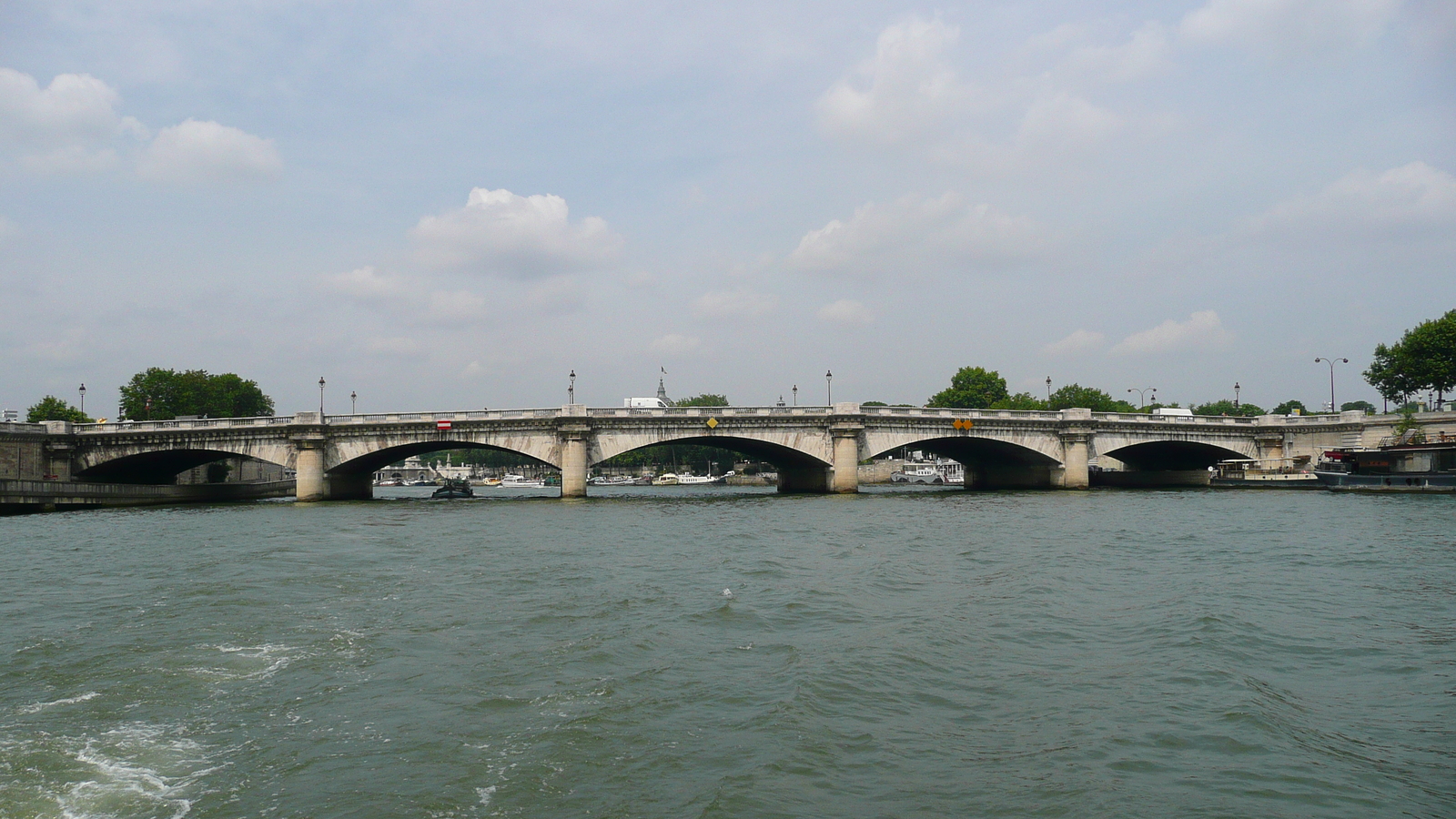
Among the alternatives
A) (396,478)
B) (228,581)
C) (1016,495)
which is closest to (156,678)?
(228,581)

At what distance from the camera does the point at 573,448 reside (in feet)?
195

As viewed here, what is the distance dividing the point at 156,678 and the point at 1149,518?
124 feet

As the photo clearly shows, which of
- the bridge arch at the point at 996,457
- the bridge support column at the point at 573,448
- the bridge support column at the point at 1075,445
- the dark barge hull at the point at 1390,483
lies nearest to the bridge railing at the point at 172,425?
the bridge support column at the point at 573,448

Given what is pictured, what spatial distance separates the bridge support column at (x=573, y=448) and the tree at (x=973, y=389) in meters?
66.4

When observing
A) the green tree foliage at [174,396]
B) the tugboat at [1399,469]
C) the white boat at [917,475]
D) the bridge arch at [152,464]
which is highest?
the green tree foliage at [174,396]

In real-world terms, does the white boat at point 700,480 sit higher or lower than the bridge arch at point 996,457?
lower

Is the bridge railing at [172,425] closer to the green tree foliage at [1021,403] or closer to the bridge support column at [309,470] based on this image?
the bridge support column at [309,470]

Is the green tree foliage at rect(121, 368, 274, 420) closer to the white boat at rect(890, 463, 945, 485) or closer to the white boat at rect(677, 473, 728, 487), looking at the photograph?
the white boat at rect(677, 473, 728, 487)

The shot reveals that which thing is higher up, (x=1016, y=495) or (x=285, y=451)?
(x=285, y=451)

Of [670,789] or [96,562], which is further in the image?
[96,562]

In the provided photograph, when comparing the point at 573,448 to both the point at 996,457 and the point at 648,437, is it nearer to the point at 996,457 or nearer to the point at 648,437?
the point at 648,437

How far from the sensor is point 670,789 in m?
8.26

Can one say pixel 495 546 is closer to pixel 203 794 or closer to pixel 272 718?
pixel 272 718

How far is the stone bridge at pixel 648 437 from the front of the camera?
5941 cm
